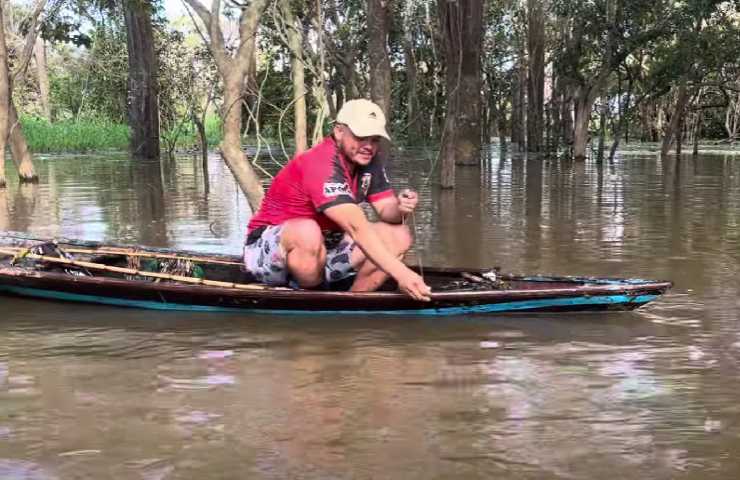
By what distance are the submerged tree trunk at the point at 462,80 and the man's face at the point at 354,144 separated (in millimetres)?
7130

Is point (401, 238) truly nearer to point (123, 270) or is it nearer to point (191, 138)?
point (123, 270)

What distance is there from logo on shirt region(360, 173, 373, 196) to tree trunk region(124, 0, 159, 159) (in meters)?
18.2

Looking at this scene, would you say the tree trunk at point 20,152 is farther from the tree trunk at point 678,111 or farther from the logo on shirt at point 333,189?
the tree trunk at point 678,111

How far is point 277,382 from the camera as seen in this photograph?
3494 millimetres

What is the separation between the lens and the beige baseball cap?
13.5 ft

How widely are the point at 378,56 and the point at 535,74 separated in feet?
43.7

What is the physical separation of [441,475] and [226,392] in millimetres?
1135

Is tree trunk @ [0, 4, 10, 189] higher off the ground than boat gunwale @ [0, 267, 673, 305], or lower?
higher

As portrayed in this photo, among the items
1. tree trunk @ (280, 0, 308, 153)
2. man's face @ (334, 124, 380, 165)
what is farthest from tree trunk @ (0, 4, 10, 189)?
man's face @ (334, 124, 380, 165)

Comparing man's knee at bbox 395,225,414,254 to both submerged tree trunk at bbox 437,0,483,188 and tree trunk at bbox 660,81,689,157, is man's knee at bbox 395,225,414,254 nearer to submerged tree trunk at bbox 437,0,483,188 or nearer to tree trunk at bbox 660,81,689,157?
submerged tree trunk at bbox 437,0,483,188

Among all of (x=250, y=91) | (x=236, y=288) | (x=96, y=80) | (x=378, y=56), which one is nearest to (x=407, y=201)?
(x=236, y=288)

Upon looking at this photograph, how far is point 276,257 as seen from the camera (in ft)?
14.7

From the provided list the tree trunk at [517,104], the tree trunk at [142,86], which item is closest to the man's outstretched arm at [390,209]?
the tree trunk at [142,86]

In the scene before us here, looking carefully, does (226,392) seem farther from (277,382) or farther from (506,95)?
(506,95)
